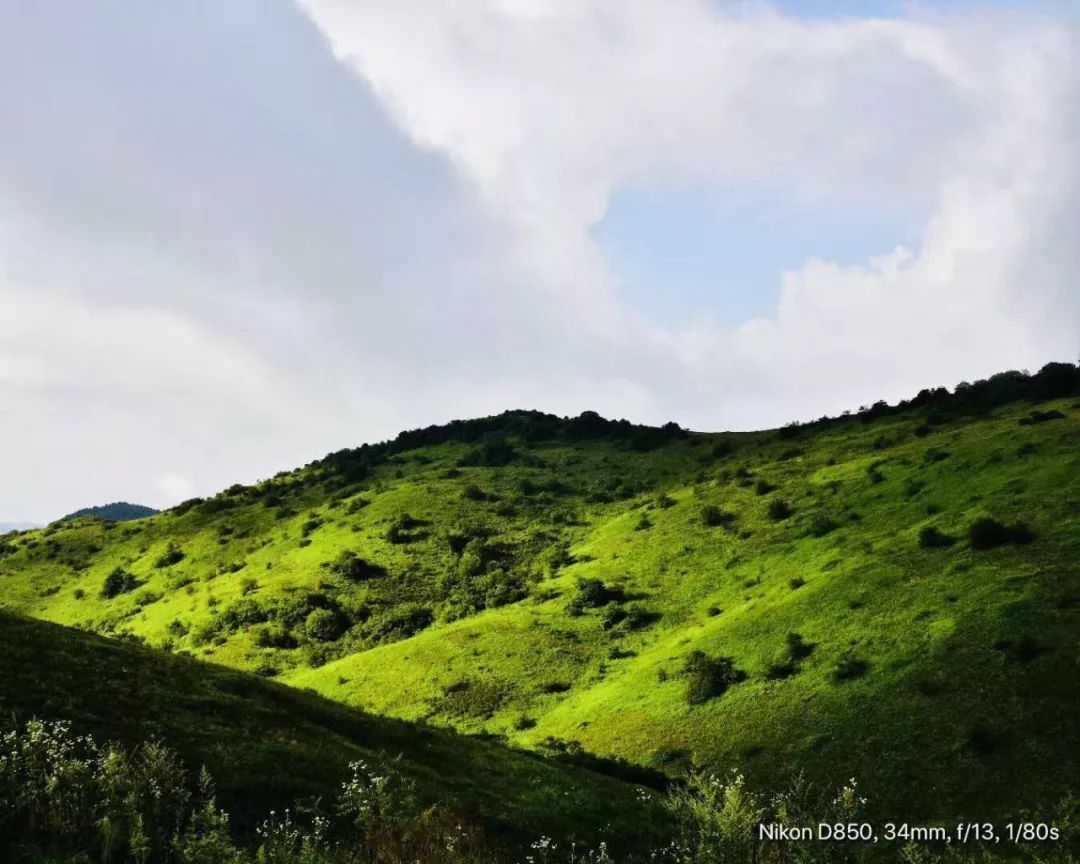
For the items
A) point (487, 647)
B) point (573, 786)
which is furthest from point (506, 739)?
point (573, 786)

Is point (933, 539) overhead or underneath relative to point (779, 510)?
underneath

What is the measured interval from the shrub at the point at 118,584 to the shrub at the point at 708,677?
4178 inches

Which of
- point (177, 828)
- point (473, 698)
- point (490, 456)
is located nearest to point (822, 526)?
point (473, 698)

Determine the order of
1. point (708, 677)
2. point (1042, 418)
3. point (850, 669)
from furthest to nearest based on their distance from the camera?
point (1042, 418), point (708, 677), point (850, 669)

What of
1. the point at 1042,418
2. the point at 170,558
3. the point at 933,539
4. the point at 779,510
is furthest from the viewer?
the point at 170,558

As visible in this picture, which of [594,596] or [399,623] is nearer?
[594,596]

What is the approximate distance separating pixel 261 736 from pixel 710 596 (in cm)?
5061

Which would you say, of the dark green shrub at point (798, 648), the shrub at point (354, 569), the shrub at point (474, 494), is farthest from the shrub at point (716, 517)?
the shrub at point (474, 494)

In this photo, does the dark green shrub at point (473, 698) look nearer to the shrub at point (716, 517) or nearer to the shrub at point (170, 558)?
the shrub at point (716, 517)

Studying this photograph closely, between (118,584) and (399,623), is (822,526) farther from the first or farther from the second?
(118,584)

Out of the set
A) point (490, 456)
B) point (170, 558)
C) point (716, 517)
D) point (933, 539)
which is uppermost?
point (490, 456)

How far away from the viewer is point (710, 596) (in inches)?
2699

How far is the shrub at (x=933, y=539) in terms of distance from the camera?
54.3 meters

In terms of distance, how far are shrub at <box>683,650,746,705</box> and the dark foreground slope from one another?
15283 millimetres
